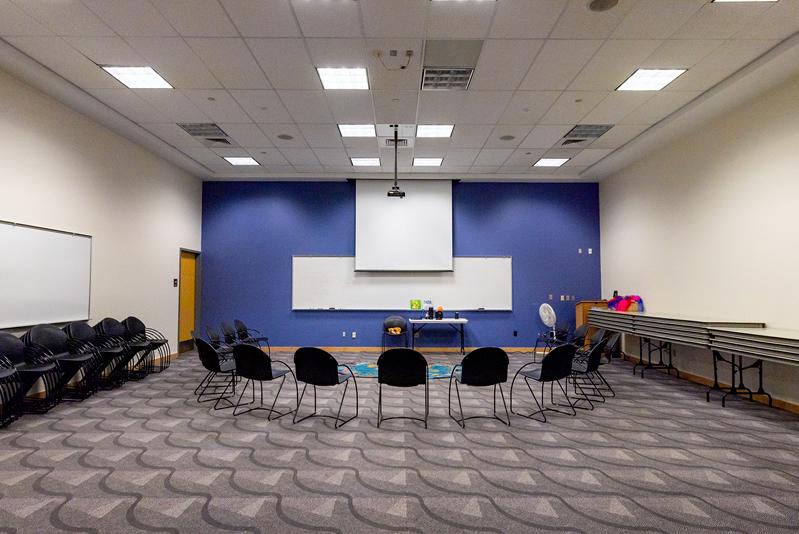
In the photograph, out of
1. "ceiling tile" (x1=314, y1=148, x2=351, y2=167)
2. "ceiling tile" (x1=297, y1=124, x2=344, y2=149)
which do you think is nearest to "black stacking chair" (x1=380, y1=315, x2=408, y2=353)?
"ceiling tile" (x1=314, y1=148, x2=351, y2=167)

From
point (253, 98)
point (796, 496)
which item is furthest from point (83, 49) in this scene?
point (796, 496)

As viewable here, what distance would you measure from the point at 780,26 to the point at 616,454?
4295 millimetres

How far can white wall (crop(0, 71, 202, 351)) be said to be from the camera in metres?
4.85

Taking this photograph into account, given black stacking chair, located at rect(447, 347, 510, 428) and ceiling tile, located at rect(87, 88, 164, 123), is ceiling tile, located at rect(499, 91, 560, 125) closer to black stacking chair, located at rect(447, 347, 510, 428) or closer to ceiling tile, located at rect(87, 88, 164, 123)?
black stacking chair, located at rect(447, 347, 510, 428)

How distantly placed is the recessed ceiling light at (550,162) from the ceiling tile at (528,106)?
83.1 inches

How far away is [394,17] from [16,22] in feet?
11.7

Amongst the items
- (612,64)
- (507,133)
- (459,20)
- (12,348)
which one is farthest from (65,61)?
(612,64)

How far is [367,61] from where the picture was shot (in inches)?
176

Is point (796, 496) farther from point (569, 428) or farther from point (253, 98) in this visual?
point (253, 98)

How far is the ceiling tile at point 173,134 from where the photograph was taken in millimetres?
6324

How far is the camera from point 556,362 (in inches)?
170

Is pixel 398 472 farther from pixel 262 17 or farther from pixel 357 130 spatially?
pixel 357 130

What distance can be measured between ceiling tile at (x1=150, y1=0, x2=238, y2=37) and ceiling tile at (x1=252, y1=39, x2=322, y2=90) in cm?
30

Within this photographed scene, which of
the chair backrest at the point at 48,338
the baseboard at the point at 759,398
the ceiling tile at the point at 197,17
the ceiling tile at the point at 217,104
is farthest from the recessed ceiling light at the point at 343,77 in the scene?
the baseboard at the point at 759,398
